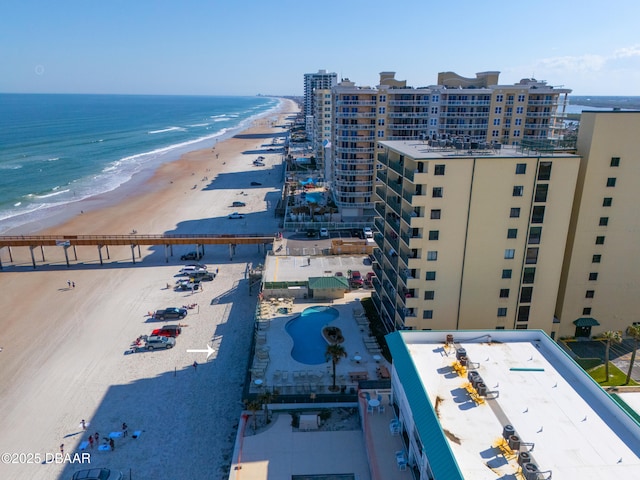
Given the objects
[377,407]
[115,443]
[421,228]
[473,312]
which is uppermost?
[421,228]

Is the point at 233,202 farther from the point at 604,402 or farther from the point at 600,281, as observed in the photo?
the point at 604,402

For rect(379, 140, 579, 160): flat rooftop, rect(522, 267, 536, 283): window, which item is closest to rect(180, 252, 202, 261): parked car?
rect(379, 140, 579, 160): flat rooftop

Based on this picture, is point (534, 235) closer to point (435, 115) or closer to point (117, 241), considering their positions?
point (435, 115)

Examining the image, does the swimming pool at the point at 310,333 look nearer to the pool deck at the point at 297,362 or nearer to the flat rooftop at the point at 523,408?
the pool deck at the point at 297,362

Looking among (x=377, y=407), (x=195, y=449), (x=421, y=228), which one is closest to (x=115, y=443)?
(x=195, y=449)

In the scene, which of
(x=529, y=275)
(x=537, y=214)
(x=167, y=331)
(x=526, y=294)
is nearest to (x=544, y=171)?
(x=537, y=214)

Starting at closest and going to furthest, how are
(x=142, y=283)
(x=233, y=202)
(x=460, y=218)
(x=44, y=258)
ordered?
(x=460, y=218), (x=142, y=283), (x=44, y=258), (x=233, y=202)

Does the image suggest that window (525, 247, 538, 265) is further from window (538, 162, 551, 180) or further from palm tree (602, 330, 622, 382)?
palm tree (602, 330, 622, 382)
